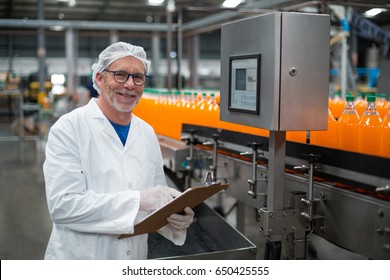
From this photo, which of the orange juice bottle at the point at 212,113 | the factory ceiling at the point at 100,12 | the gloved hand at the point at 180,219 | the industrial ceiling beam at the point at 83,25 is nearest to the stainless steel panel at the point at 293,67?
the gloved hand at the point at 180,219

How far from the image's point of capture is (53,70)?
1867cm

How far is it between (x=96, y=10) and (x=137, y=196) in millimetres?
11064

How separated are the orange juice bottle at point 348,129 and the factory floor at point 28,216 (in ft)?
1.43

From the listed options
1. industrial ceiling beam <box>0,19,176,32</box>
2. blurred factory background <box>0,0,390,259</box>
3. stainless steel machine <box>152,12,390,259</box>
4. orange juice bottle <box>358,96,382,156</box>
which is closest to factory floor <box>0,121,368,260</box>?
blurred factory background <box>0,0,390,259</box>

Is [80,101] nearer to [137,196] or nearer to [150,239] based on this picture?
[150,239]

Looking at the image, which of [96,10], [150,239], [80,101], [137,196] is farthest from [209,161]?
[96,10]

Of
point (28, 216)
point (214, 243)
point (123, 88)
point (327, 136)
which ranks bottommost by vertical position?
point (28, 216)

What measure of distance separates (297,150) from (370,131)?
0.24 m

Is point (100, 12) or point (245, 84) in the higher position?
point (100, 12)

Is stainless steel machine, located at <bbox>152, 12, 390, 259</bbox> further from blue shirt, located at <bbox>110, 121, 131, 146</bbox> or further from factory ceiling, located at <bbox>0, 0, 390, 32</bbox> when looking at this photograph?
factory ceiling, located at <bbox>0, 0, 390, 32</bbox>

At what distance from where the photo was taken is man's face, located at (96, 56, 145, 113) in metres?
1.53

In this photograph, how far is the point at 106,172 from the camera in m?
1.55

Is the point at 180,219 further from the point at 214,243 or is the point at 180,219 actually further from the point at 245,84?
the point at 214,243

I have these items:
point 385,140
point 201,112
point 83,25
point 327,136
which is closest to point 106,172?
point 327,136
